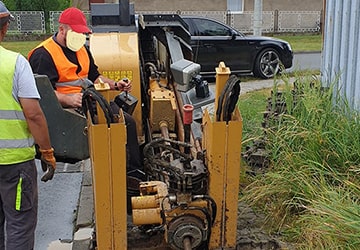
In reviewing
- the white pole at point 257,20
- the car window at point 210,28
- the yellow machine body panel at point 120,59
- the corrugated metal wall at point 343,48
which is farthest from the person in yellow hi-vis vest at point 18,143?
the white pole at point 257,20

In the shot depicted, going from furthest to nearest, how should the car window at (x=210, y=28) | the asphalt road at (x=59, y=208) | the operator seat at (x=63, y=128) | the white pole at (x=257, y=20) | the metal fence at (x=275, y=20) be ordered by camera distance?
the metal fence at (x=275, y=20) < the white pole at (x=257, y=20) < the car window at (x=210, y=28) < the asphalt road at (x=59, y=208) < the operator seat at (x=63, y=128)

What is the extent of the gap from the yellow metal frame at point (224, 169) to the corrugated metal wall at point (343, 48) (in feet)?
6.76

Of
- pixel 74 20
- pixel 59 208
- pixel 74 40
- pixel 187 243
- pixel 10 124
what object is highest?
pixel 74 20

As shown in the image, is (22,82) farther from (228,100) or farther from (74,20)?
(228,100)

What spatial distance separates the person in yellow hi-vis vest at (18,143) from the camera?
3.92m

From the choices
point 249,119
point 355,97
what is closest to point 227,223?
point 355,97

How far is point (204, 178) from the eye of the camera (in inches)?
164

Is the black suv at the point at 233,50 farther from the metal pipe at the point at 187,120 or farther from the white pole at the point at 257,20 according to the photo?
the metal pipe at the point at 187,120

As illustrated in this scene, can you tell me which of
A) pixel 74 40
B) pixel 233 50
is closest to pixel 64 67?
pixel 74 40

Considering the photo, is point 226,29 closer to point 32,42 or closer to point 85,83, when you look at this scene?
point 85,83

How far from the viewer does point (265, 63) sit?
1405 cm

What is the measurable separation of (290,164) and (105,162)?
1.74m

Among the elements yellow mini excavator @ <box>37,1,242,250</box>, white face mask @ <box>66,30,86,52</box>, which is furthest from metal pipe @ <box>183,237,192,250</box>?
white face mask @ <box>66,30,86,52</box>

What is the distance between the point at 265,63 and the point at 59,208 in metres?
9.04
